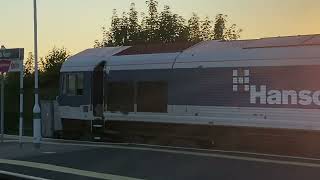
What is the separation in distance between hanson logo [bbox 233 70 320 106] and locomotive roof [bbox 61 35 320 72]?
1.40 feet

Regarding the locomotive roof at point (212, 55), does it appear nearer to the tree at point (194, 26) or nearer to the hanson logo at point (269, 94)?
the hanson logo at point (269, 94)

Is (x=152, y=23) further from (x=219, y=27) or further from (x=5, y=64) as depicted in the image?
(x=5, y=64)

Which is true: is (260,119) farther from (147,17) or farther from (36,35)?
(147,17)

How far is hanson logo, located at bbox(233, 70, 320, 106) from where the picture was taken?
53.9 ft

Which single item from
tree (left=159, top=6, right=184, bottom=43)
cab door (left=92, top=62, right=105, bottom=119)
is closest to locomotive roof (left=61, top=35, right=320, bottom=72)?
cab door (left=92, top=62, right=105, bottom=119)

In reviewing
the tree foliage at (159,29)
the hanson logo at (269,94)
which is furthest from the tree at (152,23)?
the hanson logo at (269,94)

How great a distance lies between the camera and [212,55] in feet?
61.6

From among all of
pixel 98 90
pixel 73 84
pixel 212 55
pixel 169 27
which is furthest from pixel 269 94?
pixel 169 27

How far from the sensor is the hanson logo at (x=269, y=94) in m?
16.4

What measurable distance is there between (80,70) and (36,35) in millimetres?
4896

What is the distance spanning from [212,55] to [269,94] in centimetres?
240

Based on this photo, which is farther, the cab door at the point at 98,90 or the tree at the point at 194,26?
the tree at the point at 194,26

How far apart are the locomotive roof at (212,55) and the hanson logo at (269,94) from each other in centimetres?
43

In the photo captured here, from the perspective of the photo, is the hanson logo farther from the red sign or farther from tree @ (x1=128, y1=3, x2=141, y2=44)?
tree @ (x1=128, y1=3, x2=141, y2=44)
